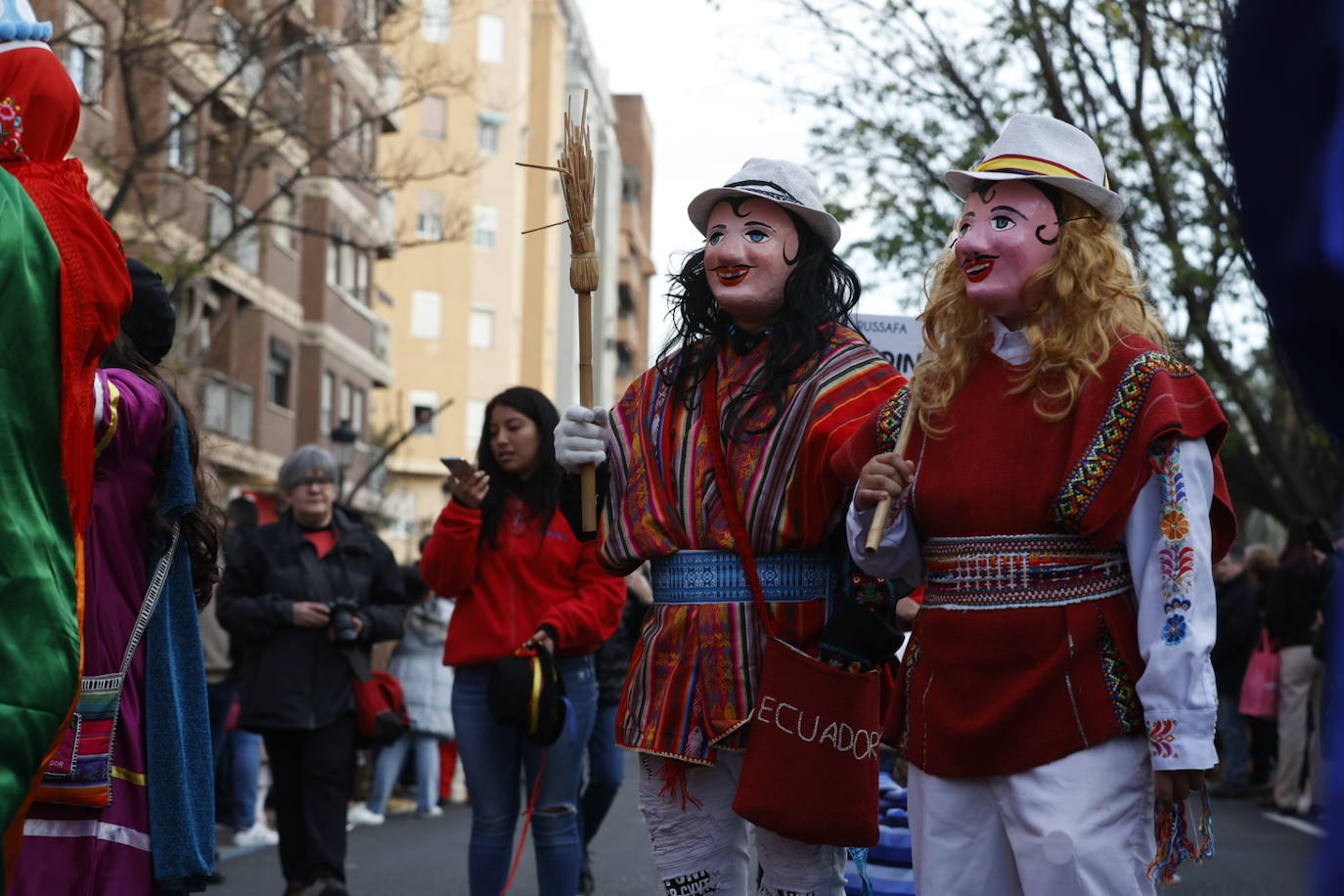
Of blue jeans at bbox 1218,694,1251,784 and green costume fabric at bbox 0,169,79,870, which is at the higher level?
green costume fabric at bbox 0,169,79,870

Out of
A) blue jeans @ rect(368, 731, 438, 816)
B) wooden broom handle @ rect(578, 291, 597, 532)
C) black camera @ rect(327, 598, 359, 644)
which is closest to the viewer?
wooden broom handle @ rect(578, 291, 597, 532)

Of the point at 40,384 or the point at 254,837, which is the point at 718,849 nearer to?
the point at 40,384

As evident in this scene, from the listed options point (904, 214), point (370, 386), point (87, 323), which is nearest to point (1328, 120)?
point (87, 323)

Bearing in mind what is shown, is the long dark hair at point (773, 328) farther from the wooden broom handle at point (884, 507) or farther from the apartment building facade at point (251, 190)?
the apartment building facade at point (251, 190)

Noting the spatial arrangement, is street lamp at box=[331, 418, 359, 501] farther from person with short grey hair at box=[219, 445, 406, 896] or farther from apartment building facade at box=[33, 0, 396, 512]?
person with short grey hair at box=[219, 445, 406, 896]

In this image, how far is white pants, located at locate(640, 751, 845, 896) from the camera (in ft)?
14.9

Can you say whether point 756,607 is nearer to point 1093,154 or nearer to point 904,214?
point 1093,154

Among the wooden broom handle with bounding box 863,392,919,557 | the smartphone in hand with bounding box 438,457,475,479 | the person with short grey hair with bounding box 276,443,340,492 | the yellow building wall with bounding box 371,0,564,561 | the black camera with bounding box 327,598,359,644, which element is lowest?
the black camera with bounding box 327,598,359,644

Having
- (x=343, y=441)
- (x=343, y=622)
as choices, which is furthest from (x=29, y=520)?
(x=343, y=441)

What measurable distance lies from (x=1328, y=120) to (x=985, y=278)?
2.24 meters

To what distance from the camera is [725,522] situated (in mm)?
4660

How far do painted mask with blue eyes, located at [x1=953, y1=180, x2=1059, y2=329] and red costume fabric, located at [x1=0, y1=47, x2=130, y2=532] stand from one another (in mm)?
1772

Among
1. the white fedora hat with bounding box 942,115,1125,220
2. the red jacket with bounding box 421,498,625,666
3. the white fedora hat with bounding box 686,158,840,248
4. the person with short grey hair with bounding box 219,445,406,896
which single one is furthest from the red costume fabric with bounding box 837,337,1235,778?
the person with short grey hair with bounding box 219,445,406,896

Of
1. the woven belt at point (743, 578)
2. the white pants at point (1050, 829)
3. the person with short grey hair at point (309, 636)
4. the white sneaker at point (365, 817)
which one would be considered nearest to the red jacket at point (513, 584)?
the person with short grey hair at point (309, 636)
